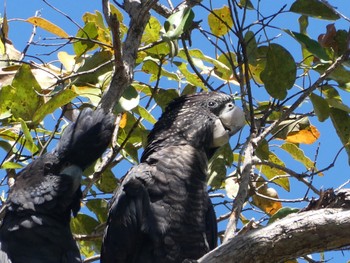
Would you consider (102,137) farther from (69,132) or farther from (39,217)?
(39,217)

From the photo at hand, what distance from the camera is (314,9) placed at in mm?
3689

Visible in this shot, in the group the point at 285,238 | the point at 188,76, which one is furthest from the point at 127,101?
the point at 285,238

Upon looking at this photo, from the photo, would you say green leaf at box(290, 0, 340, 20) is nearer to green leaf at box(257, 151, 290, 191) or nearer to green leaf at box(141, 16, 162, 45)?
green leaf at box(141, 16, 162, 45)

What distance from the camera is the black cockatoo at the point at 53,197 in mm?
3730

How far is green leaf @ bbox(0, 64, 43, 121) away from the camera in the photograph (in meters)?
3.71

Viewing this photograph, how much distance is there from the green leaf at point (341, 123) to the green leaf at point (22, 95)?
59.6 inches

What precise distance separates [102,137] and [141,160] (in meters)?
0.25

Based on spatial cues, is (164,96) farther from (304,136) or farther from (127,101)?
(304,136)

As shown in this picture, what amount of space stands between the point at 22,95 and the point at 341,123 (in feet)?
5.33

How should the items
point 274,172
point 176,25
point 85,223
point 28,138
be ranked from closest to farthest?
point 176,25, point 28,138, point 85,223, point 274,172

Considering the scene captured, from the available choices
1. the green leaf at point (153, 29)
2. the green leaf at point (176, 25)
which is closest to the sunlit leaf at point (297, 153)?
the green leaf at point (153, 29)

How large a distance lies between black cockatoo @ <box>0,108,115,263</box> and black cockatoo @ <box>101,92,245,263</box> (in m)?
0.28

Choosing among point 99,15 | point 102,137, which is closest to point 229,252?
point 102,137

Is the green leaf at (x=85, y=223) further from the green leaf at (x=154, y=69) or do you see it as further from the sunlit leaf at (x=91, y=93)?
the green leaf at (x=154, y=69)
